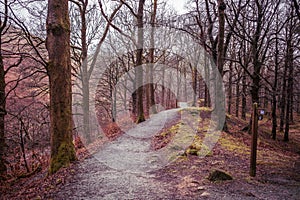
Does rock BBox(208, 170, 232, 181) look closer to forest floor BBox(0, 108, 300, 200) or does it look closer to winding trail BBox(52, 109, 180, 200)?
forest floor BBox(0, 108, 300, 200)

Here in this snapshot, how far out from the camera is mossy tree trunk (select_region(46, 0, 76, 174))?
568 cm

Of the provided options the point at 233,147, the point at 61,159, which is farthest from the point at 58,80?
the point at 233,147

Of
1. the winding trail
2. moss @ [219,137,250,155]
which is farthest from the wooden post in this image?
moss @ [219,137,250,155]

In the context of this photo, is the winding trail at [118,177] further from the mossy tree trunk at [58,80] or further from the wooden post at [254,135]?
the wooden post at [254,135]

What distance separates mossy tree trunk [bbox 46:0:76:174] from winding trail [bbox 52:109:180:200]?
676mm

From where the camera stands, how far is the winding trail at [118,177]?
4230mm

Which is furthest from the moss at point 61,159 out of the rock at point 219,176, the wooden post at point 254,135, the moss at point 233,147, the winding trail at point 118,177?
the moss at point 233,147

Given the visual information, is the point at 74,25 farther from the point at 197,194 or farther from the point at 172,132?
the point at 197,194

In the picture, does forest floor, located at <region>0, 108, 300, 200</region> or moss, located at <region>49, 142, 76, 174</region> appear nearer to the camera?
forest floor, located at <region>0, 108, 300, 200</region>

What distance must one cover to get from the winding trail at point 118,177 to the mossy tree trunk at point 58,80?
68cm

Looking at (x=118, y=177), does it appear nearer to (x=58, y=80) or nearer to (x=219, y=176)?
(x=219, y=176)

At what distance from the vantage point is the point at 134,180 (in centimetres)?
493

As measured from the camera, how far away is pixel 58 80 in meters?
5.76

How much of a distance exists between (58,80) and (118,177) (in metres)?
2.81
